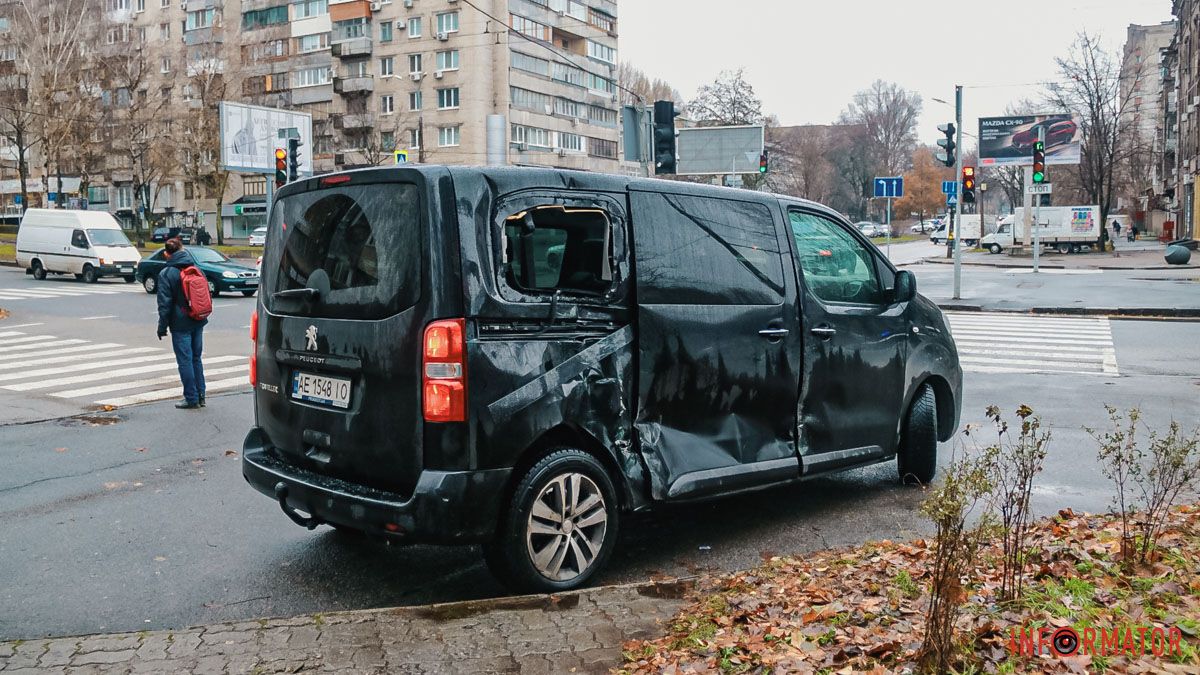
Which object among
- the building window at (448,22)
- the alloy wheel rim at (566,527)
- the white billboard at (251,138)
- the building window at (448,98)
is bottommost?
the alloy wheel rim at (566,527)

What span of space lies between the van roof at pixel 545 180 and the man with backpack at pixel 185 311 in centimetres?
609

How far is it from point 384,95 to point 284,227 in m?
73.3

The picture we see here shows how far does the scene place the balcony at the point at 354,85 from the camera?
245 ft

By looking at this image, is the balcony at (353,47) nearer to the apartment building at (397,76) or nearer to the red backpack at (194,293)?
the apartment building at (397,76)

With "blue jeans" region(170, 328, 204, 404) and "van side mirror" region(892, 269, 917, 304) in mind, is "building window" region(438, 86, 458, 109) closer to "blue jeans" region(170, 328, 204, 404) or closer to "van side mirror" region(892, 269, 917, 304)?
"blue jeans" region(170, 328, 204, 404)

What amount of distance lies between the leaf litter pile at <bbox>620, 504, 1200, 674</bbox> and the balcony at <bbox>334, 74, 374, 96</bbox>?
74139 millimetres

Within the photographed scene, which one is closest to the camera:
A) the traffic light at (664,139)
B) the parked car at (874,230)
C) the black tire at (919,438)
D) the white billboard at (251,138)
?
the black tire at (919,438)

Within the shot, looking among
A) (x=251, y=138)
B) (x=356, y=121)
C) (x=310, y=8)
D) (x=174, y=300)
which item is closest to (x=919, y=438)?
(x=174, y=300)

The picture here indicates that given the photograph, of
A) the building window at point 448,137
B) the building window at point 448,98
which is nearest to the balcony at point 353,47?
the building window at point 448,98

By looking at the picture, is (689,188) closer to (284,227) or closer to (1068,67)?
(284,227)

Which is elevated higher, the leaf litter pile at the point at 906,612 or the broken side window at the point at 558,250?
the broken side window at the point at 558,250

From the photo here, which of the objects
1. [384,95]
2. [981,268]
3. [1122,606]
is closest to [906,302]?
[1122,606]

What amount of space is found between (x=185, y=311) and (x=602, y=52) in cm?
7877

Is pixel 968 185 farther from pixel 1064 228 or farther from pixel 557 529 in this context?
pixel 1064 228
